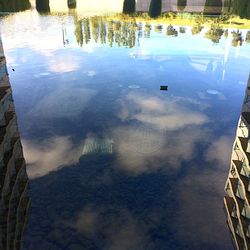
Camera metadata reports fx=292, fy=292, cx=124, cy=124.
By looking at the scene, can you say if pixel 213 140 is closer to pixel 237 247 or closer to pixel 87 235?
pixel 237 247

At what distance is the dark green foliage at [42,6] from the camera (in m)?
132

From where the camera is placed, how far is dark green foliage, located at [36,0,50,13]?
13200 cm

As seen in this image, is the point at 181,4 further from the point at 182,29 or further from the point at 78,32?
the point at 78,32

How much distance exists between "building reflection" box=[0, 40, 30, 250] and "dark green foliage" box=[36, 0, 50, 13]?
107296 millimetres

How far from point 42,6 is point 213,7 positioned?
83939mm

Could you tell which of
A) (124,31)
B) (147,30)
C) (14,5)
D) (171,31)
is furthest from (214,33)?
(14,5)

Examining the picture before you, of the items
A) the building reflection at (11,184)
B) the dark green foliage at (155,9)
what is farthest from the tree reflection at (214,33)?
the building reflection at (11,184)

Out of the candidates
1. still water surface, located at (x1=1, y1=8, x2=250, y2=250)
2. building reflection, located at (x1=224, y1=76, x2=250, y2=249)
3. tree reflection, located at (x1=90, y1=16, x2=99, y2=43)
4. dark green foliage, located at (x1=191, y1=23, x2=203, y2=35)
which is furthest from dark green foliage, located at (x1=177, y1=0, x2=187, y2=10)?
building reflection, located at (x1=224, y1=76, x2=250, y2=249)

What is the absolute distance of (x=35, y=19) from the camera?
111188mm

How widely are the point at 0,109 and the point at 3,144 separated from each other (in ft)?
24.0

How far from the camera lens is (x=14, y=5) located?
13688 centimetres

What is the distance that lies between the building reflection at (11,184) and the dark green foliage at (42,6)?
107 meters

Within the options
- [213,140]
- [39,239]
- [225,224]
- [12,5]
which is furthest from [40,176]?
[12,5]

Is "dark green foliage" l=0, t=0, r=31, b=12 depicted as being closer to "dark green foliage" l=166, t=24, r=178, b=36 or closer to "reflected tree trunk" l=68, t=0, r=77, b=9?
"reflected tree trunk" l=68, t=0, r=77, b=9
